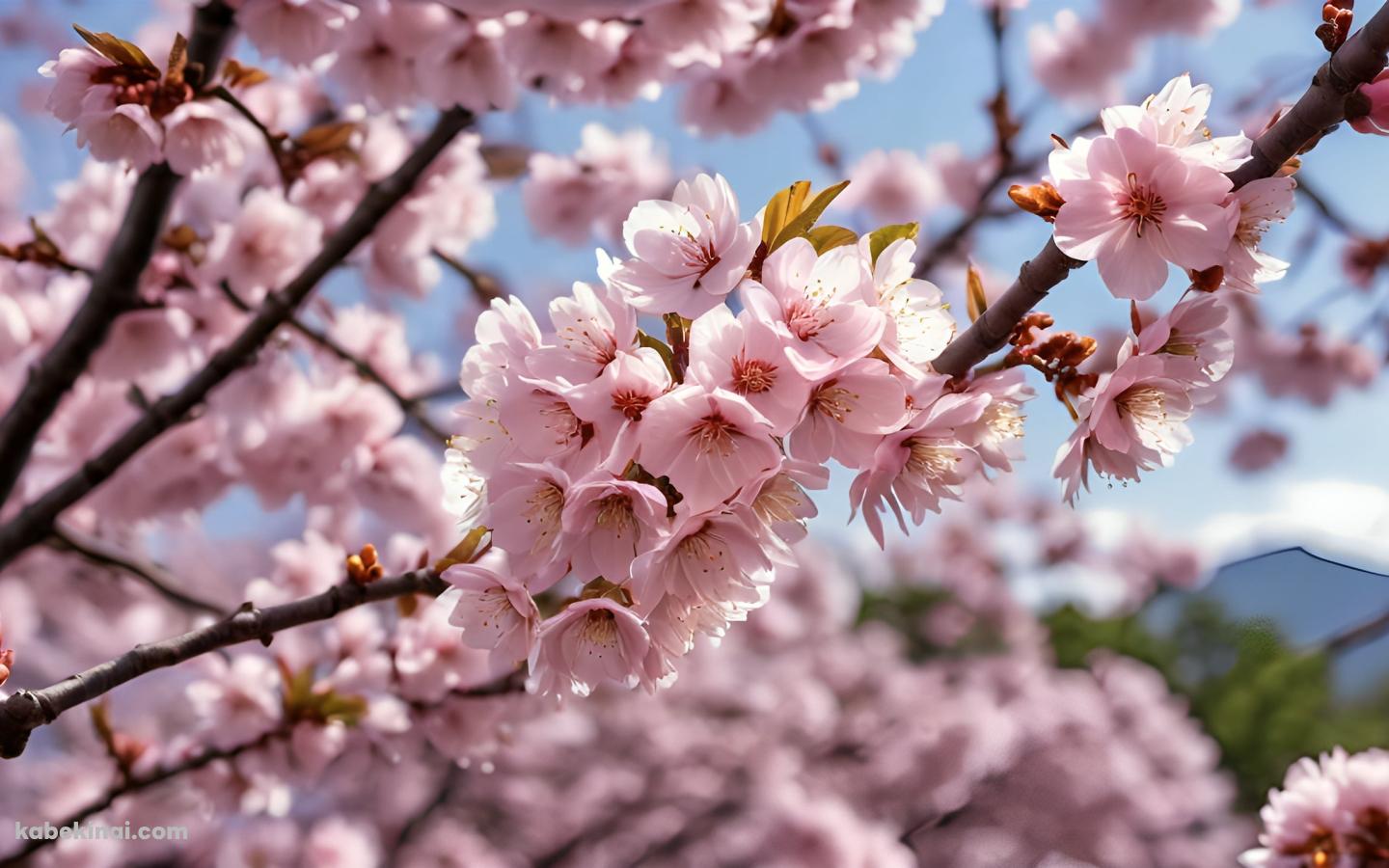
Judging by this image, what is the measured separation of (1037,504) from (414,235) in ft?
16.1

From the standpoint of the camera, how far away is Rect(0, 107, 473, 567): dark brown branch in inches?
63.8

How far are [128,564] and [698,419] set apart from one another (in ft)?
5.55

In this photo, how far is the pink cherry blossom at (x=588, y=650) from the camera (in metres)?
0.71

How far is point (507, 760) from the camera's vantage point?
4.59 metres

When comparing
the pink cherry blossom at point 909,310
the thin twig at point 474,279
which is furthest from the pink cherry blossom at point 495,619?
the thin twig at point 474,279

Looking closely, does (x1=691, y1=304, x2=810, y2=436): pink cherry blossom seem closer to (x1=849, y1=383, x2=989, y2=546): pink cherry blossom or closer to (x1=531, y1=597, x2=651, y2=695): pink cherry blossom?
(x1=849, y1=383, x2=989, y2=546): pink cherry blossom

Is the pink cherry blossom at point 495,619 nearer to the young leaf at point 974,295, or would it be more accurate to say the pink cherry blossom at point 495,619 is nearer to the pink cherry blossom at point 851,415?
the pink cherry blossom at point 851,415

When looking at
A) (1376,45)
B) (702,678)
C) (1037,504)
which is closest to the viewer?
(1376,45)

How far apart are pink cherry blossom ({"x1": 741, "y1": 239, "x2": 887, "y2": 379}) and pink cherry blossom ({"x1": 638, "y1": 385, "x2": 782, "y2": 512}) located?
0.21ft

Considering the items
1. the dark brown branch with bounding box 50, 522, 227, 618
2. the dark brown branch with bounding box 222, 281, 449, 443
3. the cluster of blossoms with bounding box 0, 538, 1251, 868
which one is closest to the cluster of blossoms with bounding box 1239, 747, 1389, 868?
the cluster of blossoms with bounding box 0, 538, 1251, 868

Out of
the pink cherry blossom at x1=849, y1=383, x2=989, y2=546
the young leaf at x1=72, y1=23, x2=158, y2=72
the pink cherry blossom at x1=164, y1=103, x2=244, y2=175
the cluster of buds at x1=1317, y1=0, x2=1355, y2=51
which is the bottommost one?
the pink cherry blossom at x1=849, y1=383, x2=989, y2=546

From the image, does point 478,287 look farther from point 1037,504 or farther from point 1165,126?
point 1037,504

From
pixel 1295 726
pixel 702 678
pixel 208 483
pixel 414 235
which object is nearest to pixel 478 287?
pixel 414 235

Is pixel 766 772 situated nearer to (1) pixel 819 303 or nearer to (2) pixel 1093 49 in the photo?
(2) pixel 1093 49
